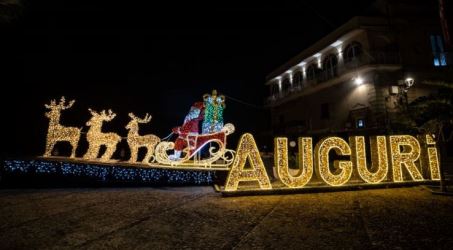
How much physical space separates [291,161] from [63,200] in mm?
10508

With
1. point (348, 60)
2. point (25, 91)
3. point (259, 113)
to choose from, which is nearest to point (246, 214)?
point (25, 91)

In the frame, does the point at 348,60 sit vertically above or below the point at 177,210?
above

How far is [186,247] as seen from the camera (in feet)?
11.5

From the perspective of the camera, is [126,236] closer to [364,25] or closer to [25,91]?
[25,91]

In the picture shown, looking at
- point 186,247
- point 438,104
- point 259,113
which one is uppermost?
point 259,113

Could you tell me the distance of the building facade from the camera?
17875 mm

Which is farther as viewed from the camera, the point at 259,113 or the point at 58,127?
the point at 259,113

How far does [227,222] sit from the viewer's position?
4.69 m

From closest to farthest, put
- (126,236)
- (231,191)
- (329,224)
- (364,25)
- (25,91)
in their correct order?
(126,236)
(329,224)
(231,191)
(25,91)
(364,25)

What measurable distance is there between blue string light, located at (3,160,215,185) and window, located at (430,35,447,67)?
776 inches

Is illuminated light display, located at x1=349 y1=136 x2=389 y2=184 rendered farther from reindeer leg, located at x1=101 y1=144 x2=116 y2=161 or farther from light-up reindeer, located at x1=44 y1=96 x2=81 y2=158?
light-up reindeer, located at x1=44 y1=96 x2=81 y2=158

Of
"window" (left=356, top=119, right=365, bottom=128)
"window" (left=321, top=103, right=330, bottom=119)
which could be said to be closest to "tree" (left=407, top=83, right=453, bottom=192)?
"window" (left=356, top=119, right=365, bottom=128)

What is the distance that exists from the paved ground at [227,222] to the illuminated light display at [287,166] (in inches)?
27.5

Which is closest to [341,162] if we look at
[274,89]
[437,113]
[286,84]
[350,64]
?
[437,113]
